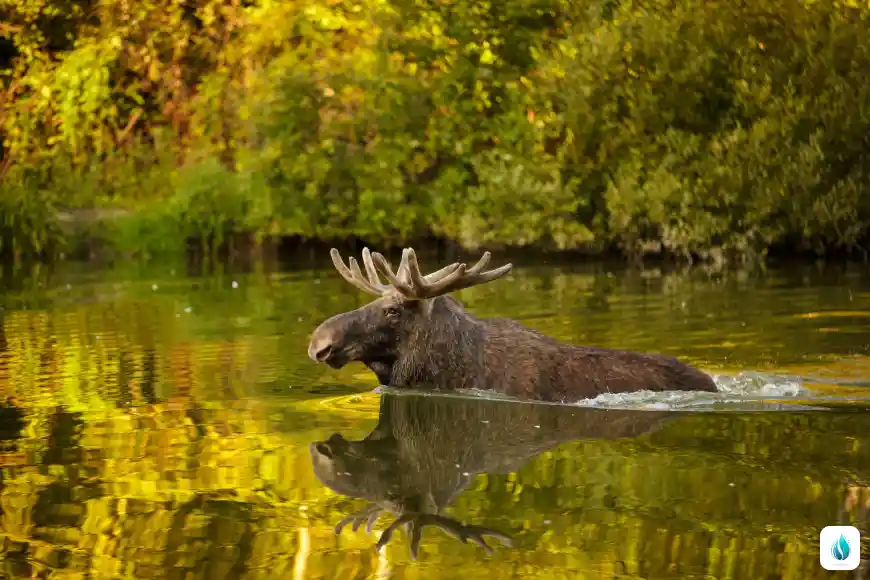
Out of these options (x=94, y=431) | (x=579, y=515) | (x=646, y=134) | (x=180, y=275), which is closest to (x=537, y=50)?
(x=646, y=134)

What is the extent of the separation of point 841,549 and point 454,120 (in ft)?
89.4

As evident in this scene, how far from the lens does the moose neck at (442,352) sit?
11.8 m

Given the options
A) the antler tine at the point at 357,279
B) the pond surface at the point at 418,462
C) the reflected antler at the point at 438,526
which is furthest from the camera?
the antler tine at the point at 357,279

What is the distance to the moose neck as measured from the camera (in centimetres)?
1175

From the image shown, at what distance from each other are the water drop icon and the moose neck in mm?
5067

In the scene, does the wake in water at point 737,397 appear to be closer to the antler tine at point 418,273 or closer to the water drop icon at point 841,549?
the antler tine at point 418,273

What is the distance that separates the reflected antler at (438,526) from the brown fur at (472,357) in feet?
12.9

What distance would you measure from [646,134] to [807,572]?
79.7ft

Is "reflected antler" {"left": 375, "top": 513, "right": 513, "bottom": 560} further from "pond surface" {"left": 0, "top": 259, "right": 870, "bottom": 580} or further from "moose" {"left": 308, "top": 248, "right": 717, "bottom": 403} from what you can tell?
"moose" {"left": 308, "top": 248, "right": 717, "bottom": 403}

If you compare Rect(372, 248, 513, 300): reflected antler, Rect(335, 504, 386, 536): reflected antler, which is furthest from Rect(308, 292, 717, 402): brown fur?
Rect(335, 504, 386, 536): reflected antler

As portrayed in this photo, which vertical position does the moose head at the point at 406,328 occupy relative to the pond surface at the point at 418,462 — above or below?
above

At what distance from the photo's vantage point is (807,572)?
652 cm

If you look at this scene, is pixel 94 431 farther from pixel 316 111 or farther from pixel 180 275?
pixel 316 111

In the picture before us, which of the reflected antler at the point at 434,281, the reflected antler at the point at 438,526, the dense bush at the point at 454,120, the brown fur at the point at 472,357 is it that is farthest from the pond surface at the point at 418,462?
the dense bush at the point at 454,120
